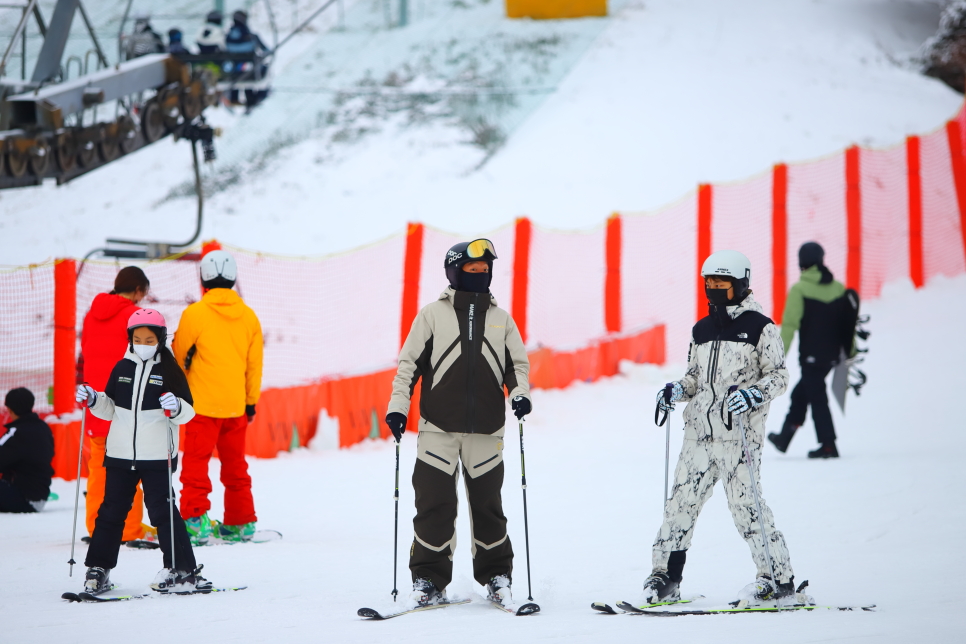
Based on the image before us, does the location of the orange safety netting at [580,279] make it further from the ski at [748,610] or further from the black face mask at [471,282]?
the ski at [748,610]

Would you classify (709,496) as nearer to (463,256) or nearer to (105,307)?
(463,256)

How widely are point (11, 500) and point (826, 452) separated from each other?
618 centimetres

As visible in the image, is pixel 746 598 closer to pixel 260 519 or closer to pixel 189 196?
pixel 260 519

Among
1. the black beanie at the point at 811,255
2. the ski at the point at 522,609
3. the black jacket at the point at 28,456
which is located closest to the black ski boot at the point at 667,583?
the ski at the point at 522,609

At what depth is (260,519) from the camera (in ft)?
23.9

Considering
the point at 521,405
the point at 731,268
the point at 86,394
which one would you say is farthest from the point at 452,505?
the point at 86,394

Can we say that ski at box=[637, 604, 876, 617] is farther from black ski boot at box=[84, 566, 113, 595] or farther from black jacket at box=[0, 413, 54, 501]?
black jacket at box=[0, 413, 54, 501]

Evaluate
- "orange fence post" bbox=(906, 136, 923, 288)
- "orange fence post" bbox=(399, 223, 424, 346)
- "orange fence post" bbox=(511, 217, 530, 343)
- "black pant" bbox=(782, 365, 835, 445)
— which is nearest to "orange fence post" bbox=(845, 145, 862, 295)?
"orange fence post" bbox=(906, 136, 923, 288)

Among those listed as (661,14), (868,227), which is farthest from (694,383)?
(661,14)

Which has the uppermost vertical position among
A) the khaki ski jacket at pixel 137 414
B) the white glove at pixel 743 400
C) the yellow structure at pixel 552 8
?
the yellow structure at pixel 552 8

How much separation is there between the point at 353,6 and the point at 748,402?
29.2m

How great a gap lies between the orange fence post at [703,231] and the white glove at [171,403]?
932 centimetres

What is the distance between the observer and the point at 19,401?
293 inches

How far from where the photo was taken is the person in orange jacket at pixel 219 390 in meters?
6.31
